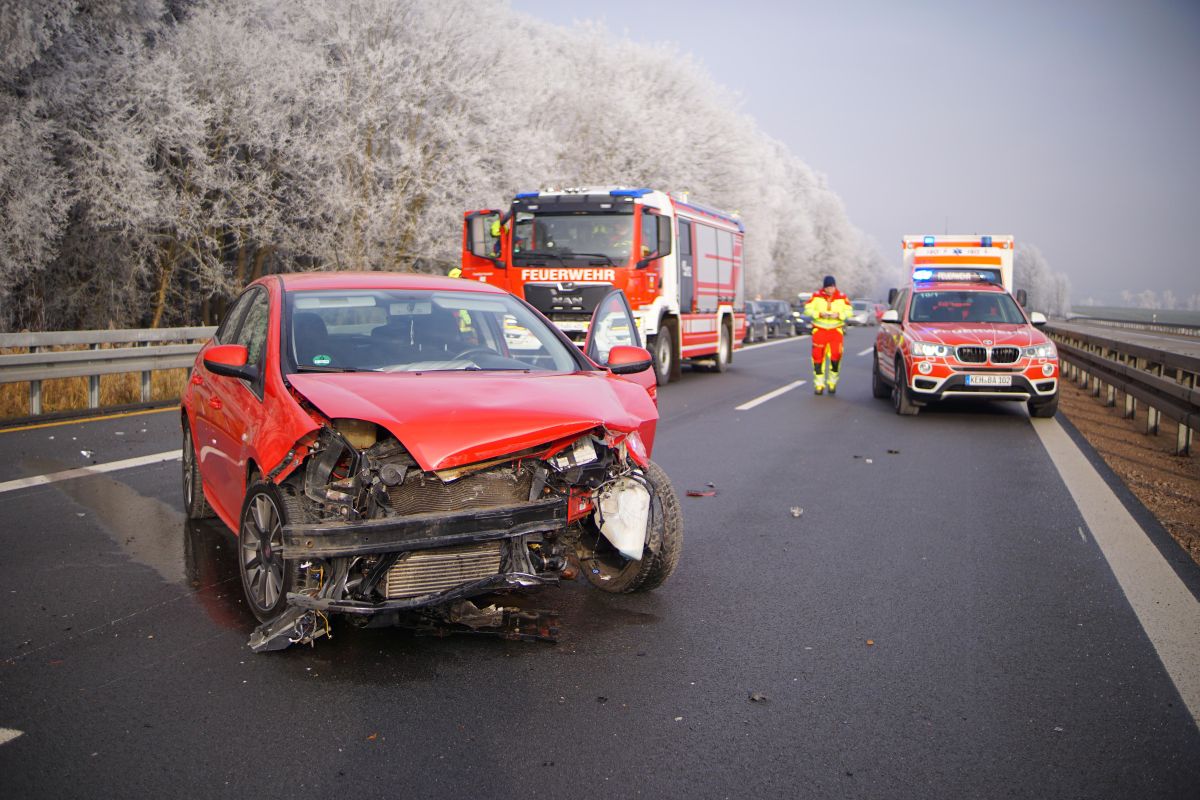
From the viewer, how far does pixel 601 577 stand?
18.3 ft

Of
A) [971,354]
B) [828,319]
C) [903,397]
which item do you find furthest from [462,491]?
[828,319]

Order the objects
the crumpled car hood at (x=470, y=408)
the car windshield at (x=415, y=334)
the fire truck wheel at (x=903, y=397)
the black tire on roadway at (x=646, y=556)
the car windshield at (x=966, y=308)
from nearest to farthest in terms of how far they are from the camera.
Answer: the crumpled car hood at (x=470, y=408), the black tire on roadway at (x=646, y=556), the car windshield at (x=415, y=334), the fire truck wheel at (x=903, y=397), the car windshield at (x=966, y=308)

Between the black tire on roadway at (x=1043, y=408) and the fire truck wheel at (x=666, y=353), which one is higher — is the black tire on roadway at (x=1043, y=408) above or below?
below

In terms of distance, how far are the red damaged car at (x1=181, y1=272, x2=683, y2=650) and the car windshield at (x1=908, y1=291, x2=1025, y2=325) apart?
10.1m

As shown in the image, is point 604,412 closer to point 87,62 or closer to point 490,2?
point 87,62

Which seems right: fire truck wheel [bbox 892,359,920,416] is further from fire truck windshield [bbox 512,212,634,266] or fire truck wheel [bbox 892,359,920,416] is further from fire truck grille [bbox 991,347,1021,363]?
fire truck windshield [bbox 512,212,634,266]

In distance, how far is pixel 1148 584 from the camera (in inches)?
236

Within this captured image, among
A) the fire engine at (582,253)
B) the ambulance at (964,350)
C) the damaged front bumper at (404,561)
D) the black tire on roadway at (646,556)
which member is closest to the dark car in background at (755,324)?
the fire engine at (582,253)

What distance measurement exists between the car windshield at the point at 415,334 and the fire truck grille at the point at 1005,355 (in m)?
9.05

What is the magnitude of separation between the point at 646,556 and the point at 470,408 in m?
1.21

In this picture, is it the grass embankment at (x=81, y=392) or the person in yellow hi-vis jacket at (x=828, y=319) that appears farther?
the person in yellow hi-vis jacket at (x=828, y=319)

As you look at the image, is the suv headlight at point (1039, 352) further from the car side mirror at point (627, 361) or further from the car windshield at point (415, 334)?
the car windshield at point (415, 334)

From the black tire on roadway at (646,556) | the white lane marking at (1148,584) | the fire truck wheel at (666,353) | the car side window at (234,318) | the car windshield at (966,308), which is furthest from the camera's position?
the fire truck wheel at (666,353)

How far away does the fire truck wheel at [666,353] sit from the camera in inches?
770
